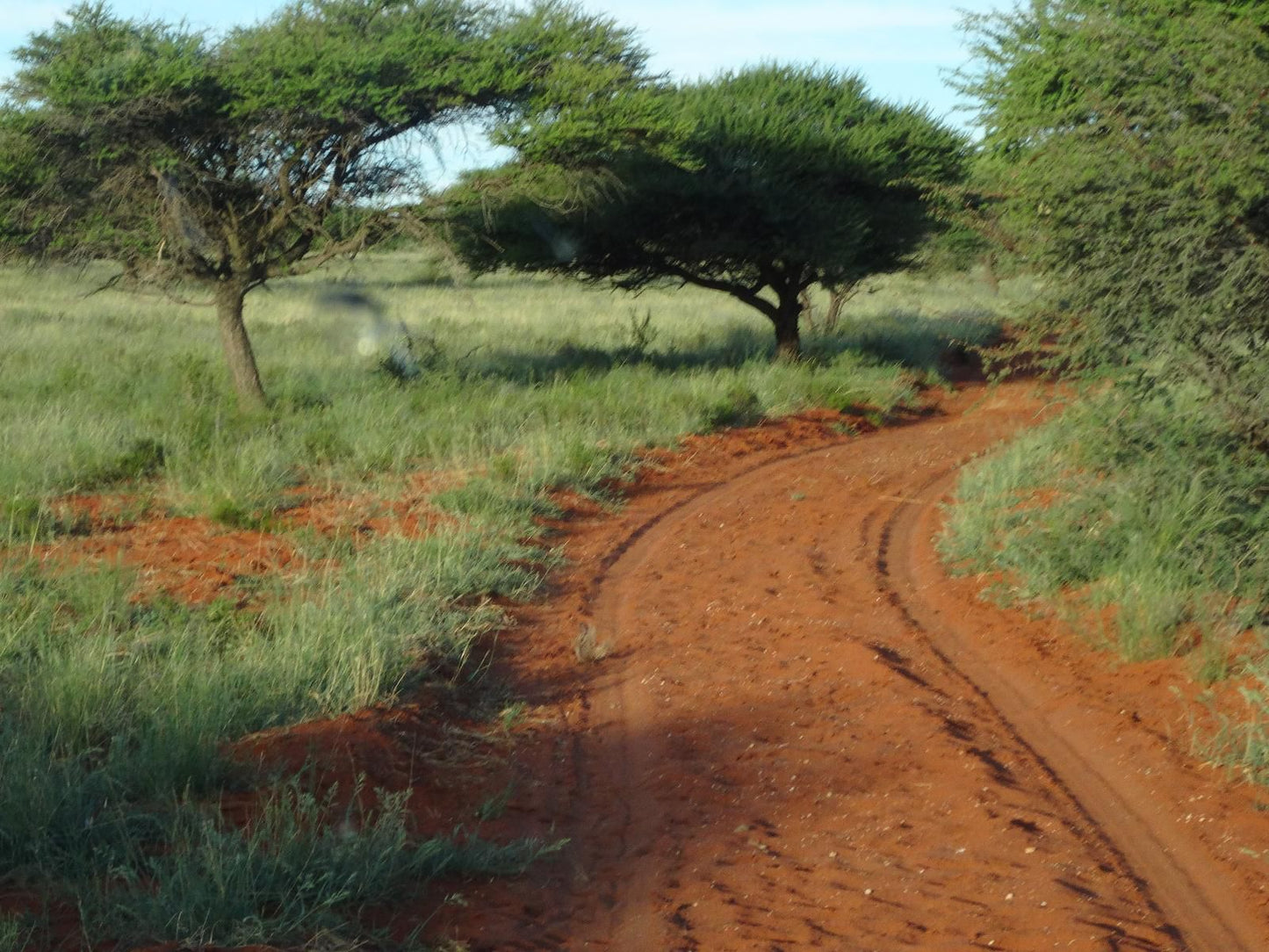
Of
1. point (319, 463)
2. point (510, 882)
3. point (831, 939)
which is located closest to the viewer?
point (831, 939)

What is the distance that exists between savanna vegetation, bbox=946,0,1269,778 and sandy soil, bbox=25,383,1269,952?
0.49m

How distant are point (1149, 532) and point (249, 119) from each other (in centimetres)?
1054

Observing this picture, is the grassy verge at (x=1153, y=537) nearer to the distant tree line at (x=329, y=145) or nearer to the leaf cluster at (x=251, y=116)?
the distant tree line at (x=329, y=145)

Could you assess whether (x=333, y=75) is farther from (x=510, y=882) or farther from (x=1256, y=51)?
(x=510, y=882)

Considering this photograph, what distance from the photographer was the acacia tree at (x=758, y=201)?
60.3ft

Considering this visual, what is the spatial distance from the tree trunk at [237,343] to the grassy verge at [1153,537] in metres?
8.89

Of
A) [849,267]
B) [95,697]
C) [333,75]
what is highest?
[333,75]

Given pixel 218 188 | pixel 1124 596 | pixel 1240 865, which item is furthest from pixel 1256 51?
pixel 218 188

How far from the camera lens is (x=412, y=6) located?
15117 millimetres

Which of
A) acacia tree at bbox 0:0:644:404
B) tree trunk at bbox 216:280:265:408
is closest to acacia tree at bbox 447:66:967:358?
acacia tree at bbox 0:0:644:404

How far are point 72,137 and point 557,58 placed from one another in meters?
5.52

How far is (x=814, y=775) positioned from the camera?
5582mm

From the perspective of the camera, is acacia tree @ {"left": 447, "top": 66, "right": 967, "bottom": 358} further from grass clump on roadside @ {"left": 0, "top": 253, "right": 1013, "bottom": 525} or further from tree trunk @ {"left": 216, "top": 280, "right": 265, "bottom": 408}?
tree trunk @ {"left": 216, "top": 280, "right": 265, "bottom": 408}

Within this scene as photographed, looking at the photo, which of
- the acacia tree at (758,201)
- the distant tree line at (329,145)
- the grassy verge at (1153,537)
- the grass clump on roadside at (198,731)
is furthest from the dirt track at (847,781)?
the acacia tree at (758,201)
